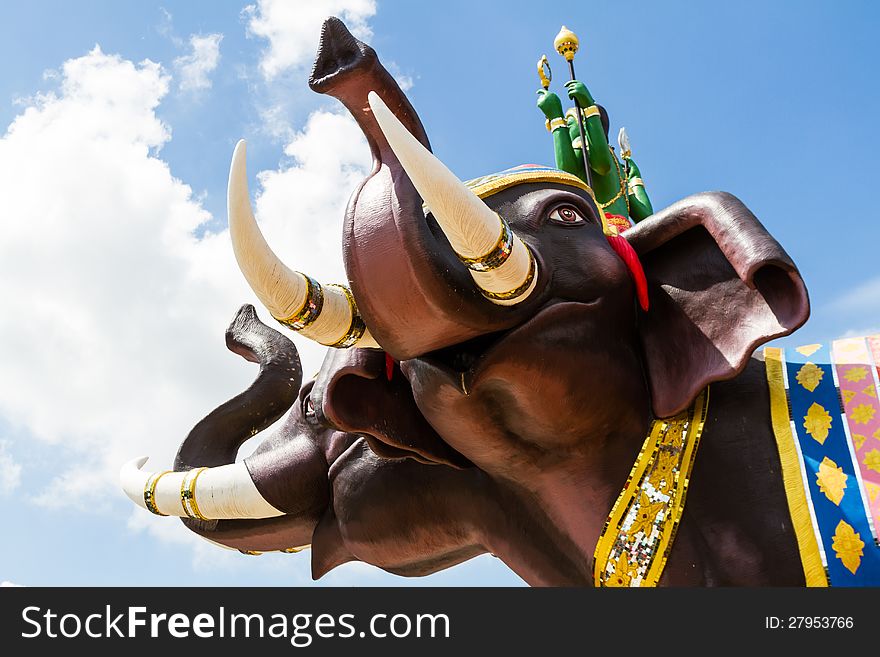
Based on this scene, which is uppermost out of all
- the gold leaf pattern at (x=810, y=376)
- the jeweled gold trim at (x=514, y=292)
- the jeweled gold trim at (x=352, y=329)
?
the jeweled gold trim at (x=352, y=329)

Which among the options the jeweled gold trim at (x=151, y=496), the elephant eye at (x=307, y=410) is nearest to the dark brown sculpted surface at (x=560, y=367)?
the elephant eye at (x=307, y=410)

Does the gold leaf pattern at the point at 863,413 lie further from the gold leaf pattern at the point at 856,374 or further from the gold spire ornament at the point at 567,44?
the gold spire ornament at the point at 567,44

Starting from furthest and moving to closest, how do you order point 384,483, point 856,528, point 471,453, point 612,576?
point 384,483, point 471,453, point 612,576, point 856,528

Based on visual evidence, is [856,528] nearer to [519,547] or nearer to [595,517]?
→ [595,517]

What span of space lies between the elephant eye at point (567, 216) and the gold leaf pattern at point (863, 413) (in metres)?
0.74

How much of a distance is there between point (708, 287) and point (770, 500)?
498 millimetres

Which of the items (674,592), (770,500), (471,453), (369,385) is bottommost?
(674,592)

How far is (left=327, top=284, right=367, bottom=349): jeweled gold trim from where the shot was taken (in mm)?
2150

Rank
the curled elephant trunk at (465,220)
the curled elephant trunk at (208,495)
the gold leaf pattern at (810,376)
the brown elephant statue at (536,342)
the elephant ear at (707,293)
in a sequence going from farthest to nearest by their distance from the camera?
the curled elephant trunk at (208,495)
the gold leaf pattern at (810,376)
the elephant ear at (707,293)
the brown elephant statue at (536,342)
the curled elephant trunk at (465,220)

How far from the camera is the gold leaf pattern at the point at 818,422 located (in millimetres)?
2148

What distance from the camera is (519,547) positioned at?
2486 millimetres

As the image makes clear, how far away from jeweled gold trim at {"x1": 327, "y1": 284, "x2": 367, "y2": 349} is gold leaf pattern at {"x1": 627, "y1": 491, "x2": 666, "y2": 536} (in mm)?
737

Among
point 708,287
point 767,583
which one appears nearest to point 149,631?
point 767,583

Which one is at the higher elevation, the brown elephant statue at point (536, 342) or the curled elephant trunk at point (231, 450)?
the curled elephant trunk at point (231, 450)
